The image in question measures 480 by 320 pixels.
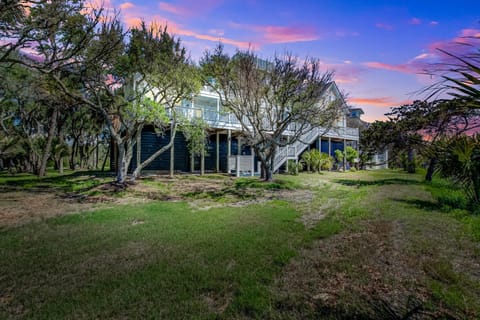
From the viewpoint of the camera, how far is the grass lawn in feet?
8.30

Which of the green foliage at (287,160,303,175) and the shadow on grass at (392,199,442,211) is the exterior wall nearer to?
the green foliage at (287,160,303,175)

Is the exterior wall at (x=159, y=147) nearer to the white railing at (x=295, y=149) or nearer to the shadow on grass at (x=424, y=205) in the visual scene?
the white railing at (x=295, y=149)

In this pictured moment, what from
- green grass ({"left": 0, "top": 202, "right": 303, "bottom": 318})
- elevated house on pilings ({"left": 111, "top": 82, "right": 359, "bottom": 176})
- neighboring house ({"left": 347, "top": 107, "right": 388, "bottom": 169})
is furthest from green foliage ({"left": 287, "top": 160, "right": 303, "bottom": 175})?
green grass ({"left": 0, "top": 202, "right": 303, "bottom": 318})

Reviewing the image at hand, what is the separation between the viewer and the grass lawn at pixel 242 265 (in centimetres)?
253

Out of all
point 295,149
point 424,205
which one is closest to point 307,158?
point 295,149

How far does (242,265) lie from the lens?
348 centimetres

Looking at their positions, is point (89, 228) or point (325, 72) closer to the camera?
point (89, 228)

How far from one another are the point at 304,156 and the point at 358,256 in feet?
58.2

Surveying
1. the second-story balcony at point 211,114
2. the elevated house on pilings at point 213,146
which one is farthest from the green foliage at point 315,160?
the second-story balcony at point 211,114

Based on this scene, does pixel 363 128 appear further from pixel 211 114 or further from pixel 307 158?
pixel 211 114

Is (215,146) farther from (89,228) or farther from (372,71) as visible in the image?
(372,71)

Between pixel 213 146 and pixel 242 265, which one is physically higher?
pixel 213 146

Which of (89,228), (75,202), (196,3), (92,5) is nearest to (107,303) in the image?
(89,228)

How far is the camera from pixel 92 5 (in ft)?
29.6
